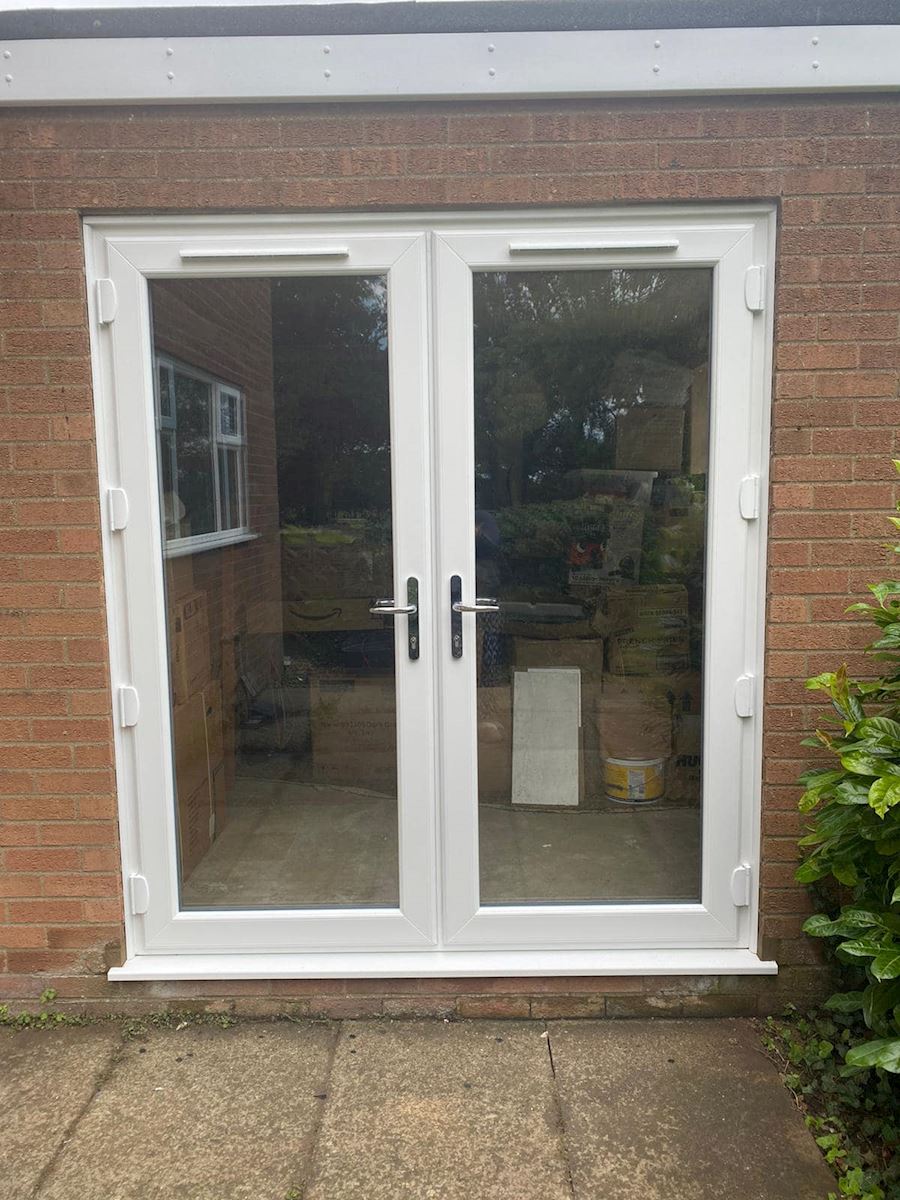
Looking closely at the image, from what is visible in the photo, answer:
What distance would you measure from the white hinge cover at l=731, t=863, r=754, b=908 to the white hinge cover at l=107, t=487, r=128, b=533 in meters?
2.34

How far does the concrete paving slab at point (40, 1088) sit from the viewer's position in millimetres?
2324

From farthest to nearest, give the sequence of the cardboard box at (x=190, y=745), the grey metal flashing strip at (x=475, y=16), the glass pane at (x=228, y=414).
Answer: the cardboard box at (x=190, y=745)
the glass pane at (x=228, y=414)
the grey metal flashing strip at (x=475, y=16)

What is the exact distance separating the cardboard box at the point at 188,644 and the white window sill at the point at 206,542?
150mm

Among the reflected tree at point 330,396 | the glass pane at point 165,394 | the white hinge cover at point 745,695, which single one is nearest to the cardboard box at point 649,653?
the white hinge cover at point 745,695

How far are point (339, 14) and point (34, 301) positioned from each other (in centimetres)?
127

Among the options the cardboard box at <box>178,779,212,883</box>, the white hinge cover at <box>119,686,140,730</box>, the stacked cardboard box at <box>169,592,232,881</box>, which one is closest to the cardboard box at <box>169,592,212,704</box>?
the stacked cardboard box at <box>169,592,232,881</box>

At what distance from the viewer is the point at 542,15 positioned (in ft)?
8.39

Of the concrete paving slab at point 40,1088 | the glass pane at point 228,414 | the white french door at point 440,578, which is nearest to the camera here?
the concrete paving slab at point 40,1088

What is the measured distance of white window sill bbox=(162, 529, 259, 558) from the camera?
292 centimetres

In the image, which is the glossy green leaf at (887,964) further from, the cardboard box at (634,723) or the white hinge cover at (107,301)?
the white hinge cover at (107,301)

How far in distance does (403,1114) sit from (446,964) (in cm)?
53

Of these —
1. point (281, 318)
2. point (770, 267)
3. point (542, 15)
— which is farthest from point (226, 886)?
point (542, 15)

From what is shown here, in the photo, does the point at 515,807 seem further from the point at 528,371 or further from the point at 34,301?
the point at 34,301

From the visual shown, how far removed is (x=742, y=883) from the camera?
2908mm
